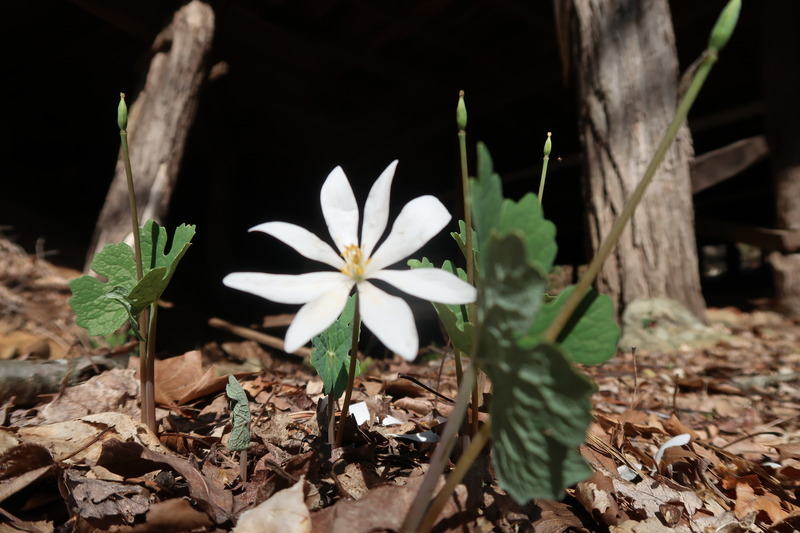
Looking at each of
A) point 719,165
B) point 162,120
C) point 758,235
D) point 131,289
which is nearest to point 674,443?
point 131,289

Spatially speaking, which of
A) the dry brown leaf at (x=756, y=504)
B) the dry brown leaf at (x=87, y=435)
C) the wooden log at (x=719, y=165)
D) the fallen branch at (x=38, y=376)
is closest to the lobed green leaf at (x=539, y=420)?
the dry brown leaf at (x=87, y=435)

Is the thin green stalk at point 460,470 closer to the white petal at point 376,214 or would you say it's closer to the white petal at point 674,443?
the white petal at point 376,214

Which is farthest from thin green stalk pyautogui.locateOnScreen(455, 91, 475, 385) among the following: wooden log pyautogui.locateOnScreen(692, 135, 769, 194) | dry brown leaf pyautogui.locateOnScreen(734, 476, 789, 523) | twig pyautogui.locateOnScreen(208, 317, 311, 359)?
wooden log pyautogui.locateOnScreen(692, 135, 769, 194)

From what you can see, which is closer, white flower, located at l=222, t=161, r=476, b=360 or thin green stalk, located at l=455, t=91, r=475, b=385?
white flower, located at l=222, t=161, r=476, b=360

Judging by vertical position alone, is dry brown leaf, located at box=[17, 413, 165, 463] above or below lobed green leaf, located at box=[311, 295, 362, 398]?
below

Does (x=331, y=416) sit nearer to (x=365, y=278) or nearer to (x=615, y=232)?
(x=365, y=278)

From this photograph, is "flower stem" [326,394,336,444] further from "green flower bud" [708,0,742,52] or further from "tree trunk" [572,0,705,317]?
"tree trunk" [572,0,705,317]
